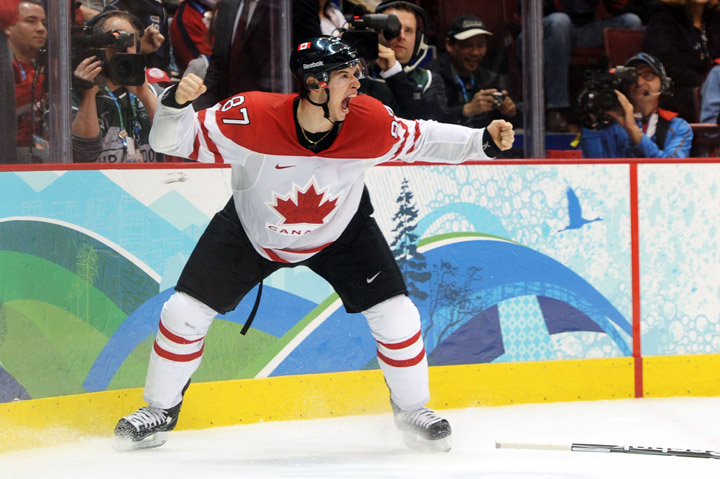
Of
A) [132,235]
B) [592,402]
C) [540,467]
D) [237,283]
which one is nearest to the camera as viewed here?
[540,467]

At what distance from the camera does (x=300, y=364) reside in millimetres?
3893

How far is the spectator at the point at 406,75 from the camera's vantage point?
13.6 ft

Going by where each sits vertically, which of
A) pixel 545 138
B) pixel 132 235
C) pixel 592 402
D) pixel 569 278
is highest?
pixel 545 138

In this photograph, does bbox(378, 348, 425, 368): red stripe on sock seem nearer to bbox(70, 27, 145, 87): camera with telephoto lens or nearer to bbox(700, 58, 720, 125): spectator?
bbox(70, 27, 145, 87): camera with telephoto lens

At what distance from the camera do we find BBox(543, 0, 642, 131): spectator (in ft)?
14.6

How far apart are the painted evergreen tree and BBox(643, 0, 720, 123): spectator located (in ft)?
4.77

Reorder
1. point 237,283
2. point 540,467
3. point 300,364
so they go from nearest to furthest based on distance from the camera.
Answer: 1. point 540,467
2. point 237,283
3. point 300,364

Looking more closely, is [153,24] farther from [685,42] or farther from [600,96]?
[685,42]

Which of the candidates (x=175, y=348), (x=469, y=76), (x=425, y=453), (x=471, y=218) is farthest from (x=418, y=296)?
(x=175, y=348)

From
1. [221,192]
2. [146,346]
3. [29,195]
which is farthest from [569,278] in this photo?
[29,195]

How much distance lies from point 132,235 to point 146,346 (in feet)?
1.38

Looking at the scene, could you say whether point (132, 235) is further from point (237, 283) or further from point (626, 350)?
point (626, 350)

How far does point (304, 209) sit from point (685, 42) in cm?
249

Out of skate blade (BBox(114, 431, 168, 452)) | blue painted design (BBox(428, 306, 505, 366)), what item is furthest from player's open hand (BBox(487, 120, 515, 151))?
skate blade (BBox(114, 431, 168, 452))
